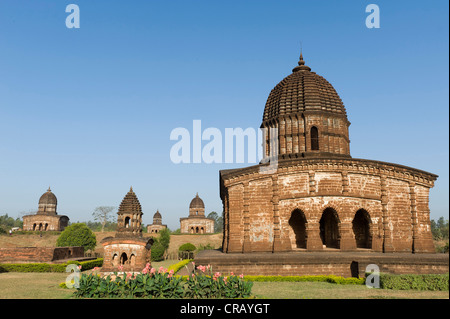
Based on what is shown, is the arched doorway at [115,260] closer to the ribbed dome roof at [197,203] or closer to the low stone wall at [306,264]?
the low stone wall at [306,264]

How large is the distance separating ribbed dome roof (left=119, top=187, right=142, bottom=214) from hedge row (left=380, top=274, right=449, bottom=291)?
2306cm

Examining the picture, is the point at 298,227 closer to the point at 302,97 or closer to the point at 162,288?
the point at 302,97

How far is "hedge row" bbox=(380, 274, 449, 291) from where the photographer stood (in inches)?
523

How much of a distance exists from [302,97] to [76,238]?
30.1 meters

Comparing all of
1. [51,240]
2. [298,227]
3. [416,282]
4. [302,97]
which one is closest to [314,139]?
[302,97]

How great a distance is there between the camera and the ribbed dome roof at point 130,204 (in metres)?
30.7

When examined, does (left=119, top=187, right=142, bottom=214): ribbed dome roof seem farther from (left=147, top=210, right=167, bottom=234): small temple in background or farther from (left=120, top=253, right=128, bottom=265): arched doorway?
(left=147, top=210, right=167, bottom=234): small temple in background

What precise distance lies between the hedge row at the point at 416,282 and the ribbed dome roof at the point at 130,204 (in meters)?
23.1

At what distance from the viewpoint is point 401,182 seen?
69.8 feet

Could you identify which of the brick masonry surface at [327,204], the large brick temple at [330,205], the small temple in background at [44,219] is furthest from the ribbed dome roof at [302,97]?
the small temple in background at [44,219]

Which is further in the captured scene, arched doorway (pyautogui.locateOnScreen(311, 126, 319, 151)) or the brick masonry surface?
arched doorway (pyautogui.locateOnScreen(311, 126, 319, 151))

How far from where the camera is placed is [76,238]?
37781 millimetres

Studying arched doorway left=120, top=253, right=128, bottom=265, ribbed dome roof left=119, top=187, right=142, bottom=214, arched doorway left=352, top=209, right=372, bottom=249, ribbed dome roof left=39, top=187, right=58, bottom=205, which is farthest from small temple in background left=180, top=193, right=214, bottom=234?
arched doorway left=352, top=209, right=372, bottom=249
